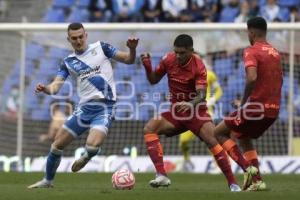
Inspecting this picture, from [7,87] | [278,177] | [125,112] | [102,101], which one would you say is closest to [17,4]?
[7,87]

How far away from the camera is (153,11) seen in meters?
25.5

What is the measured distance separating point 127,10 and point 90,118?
1284cm

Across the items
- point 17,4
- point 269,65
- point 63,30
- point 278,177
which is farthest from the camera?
point 17,4

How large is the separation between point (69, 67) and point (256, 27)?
2.78 meters

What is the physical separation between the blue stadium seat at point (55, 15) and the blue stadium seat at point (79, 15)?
0.33 metres

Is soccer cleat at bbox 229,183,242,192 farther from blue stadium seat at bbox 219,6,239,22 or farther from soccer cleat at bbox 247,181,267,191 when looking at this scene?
blue stadium seat at bbox 219,6,239,22

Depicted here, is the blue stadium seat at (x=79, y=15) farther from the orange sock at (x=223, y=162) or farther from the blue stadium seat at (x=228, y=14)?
the orange sock at (x=223, y=162)

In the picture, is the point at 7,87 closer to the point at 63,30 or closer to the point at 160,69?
the point at 63,30

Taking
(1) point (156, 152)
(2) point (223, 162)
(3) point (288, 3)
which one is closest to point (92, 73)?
(1) point (156, 152)

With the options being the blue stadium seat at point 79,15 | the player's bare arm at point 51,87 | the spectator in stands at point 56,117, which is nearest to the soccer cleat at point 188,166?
the spectator in stands at point 56,117

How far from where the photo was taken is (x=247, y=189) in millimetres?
12844

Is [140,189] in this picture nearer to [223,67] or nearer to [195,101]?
[195,101]

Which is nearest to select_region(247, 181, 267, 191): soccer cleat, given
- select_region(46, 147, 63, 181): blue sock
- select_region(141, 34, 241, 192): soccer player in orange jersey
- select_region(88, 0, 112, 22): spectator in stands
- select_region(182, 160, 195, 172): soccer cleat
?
select_region(141, 34, 241, 192): soccer player in orange jersey

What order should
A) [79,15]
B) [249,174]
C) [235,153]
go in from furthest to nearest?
[79,15] → [235,153] → [249,174]
